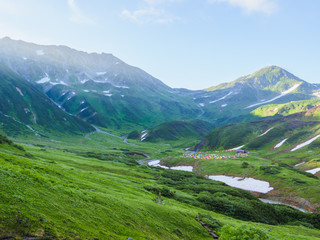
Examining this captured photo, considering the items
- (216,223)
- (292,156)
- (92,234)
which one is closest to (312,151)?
(292,156)

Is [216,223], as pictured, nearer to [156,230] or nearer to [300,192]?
[156,230]

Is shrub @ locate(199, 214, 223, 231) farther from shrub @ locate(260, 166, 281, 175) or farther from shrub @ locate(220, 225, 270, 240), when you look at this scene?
shrub @ locate(260, 166, 281, 175)

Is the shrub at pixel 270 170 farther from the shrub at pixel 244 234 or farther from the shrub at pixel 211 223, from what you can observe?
the shrub at pixel 244 234

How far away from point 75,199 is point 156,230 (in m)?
10.0

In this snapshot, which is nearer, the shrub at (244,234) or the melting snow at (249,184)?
the shrub at (244,234)

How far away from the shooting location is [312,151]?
13225cm

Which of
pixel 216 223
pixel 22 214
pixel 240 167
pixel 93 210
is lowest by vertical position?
pixel 240 167

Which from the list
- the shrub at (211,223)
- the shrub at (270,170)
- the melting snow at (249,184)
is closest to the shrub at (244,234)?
the shrub at (211,223)

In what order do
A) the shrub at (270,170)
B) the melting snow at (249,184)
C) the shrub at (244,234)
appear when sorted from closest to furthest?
1. the shrub at (244,234)
2. the melting snow at (249,184)
3. the shrub at (270,170)

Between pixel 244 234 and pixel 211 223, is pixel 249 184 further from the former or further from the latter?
pixel 244 234

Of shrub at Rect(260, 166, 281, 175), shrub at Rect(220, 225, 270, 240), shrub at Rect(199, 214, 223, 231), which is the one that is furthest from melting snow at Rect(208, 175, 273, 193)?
shrub at Rect(220, 225, 270, 240)

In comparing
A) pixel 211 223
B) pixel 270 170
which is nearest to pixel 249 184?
pixel 270 170

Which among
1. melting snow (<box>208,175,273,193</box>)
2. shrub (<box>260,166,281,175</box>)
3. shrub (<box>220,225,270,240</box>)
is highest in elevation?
shrub (<box>220,225,270,240</box>)

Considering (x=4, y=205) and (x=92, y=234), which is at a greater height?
(x=4, y=205)
